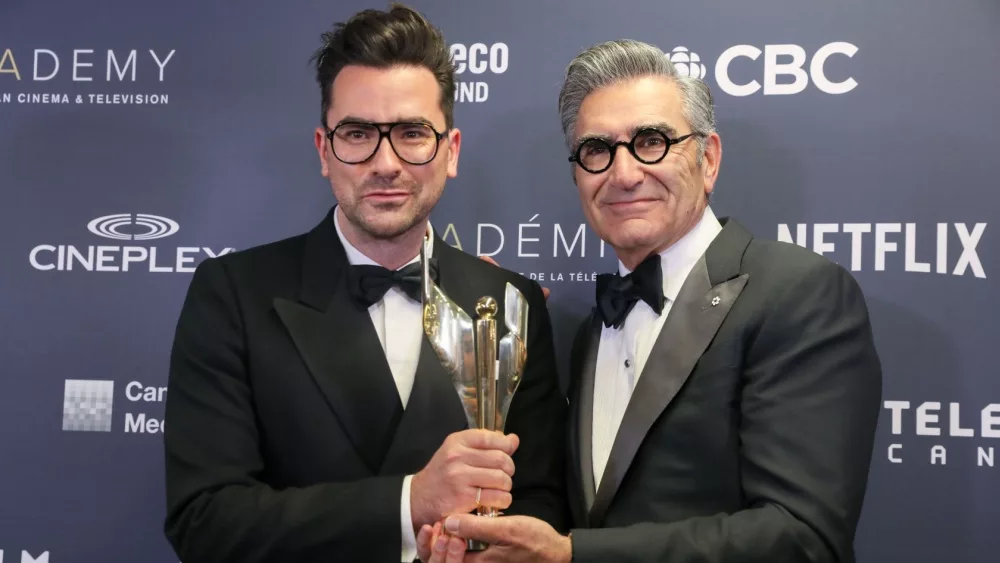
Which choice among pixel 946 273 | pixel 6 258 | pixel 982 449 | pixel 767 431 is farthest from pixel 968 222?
pixel 6 258

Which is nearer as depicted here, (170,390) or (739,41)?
(170,390)

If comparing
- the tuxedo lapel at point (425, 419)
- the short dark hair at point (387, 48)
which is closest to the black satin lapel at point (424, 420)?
the tuxedo lapel at point (425, 419)

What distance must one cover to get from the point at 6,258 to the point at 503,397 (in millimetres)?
2039

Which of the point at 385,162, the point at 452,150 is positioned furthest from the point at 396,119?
the point at 452,150

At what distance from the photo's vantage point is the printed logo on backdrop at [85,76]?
10.2ft

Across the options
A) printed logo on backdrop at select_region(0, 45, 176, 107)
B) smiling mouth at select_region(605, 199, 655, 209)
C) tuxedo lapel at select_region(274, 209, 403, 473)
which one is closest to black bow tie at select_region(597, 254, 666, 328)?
smiling mouth at select_region(605, 199, 655, 209)

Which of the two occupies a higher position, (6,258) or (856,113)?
(856,113)

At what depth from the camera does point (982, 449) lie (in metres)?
2.67

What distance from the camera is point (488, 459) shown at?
1.80m

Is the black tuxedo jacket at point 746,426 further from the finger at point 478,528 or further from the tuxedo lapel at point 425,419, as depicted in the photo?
the tuxedo lapel at point 425,419

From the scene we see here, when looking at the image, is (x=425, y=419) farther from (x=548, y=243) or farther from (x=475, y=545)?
(x=548, y=243)

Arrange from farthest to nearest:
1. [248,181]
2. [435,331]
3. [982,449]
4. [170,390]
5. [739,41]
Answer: [248,181] → [739,41] → [982,449] → [170,390] → [435,331]

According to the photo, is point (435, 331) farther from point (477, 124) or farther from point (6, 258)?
point (6, 258)

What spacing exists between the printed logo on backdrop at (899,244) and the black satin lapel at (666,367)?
70 centimetres
